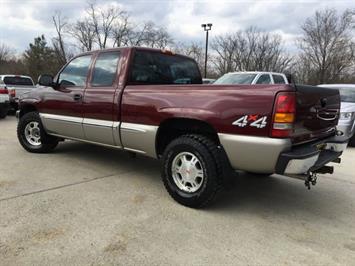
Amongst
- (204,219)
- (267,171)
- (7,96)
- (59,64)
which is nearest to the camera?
(267,171)

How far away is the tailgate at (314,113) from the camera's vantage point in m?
3.40

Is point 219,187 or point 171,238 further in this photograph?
point 219,187

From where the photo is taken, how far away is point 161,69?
5.12 m

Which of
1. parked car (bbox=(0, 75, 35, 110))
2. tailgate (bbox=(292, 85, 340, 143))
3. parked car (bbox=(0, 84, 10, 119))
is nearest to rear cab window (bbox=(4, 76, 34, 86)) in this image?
parked car (bbox=(0, 75, 35, 110))

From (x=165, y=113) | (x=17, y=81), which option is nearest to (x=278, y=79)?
(x=165, y=113)

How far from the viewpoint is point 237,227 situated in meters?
3.52

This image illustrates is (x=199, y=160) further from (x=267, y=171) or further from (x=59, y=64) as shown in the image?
(x=59, y=64)

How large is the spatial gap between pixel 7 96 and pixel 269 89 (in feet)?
34.9

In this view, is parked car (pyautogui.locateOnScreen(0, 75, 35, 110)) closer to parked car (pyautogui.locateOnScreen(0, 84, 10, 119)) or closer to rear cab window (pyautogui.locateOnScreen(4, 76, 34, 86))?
rear cab window (pyautogui.locateOnScreen(4, 76, 34, 86))

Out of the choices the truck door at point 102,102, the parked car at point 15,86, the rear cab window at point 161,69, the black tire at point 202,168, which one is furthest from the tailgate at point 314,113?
the parked car at point 15,86

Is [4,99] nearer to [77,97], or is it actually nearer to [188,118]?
[77,97]

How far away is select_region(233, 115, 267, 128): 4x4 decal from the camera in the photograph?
330cm

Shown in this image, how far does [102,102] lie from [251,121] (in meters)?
2.30

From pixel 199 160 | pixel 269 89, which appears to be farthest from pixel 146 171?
pixel 269 89
